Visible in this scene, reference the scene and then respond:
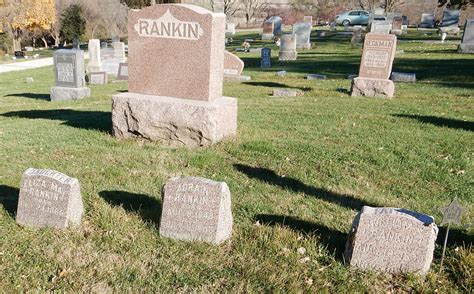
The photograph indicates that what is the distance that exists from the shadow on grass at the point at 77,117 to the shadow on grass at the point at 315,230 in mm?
4323

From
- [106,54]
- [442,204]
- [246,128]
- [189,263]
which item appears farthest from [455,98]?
[106,54]

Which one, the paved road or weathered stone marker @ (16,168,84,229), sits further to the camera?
the paved road

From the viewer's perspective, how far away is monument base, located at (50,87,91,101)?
13.2 meters

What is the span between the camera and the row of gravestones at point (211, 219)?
10.8 feet

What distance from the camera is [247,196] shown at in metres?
4.74

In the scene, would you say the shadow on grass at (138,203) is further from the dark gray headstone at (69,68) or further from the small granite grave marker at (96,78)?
the small granite grave marker at (96,78)

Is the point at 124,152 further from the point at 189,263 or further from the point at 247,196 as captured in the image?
the point at 189,263

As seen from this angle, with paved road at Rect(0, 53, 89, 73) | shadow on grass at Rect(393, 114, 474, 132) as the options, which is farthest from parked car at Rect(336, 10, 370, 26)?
shadow on grass at Rect(393, 114, 474, 132)

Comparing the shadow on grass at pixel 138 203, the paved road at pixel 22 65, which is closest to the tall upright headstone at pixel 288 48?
the paved road at pixel 22 65

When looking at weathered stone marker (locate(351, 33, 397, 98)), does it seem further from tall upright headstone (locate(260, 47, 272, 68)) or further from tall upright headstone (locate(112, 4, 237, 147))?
tall upright headstone (locate(260, 47, 272, 68))

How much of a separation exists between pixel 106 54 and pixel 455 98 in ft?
69.5

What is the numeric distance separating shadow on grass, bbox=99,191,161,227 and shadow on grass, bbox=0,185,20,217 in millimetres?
897

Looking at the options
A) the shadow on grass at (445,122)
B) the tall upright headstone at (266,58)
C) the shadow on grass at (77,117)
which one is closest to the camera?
the shadow on grass at (445,122)

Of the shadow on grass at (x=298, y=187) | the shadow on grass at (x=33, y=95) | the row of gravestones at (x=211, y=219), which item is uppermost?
the row of gravestones at (x=211, y=219)
